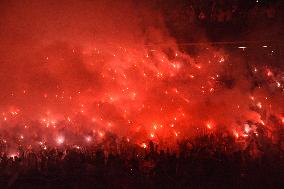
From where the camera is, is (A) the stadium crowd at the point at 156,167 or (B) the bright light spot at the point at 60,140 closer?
(A) the stadium crowd at the point at 156,167

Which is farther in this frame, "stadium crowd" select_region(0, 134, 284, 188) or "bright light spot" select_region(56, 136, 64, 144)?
"bright light spot" select_region(56, 136, 64, 144)

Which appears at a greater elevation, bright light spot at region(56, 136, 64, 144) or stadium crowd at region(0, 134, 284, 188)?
bright light spot at region(56, 136, 64, 144)

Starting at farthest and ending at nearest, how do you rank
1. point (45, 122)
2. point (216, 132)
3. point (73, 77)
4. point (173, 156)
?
point (73, 77) → point (45, 122) → point (216, 132) → point (173, 156)

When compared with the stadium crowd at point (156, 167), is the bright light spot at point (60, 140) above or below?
above

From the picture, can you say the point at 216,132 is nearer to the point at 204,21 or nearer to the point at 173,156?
the point at 173,156

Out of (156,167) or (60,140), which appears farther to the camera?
(60,140)

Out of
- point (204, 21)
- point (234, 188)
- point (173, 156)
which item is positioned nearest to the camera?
point (234, 188)

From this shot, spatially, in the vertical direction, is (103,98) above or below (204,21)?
below

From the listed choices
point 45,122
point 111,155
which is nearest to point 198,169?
point 111,155

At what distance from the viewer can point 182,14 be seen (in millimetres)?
8641

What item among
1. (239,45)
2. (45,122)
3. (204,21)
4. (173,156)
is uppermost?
(204,21)

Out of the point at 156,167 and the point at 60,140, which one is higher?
the point at 60,140

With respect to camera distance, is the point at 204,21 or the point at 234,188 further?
the point at 204,21

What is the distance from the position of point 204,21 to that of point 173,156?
13.3 feet
